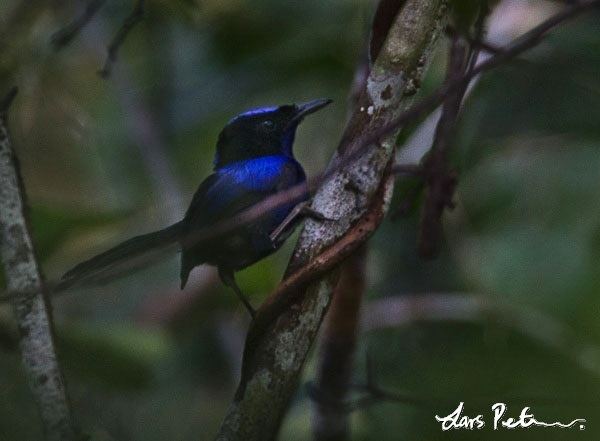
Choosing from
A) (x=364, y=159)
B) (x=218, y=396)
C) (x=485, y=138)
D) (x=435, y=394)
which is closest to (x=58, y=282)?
(x=364, y=159)

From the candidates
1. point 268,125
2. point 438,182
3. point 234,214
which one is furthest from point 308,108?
point 234,214

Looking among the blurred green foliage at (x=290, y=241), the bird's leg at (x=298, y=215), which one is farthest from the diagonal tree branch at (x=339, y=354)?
the bird's leg at (x=298, y=215)

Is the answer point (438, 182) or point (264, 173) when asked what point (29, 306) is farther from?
point (438, 182)

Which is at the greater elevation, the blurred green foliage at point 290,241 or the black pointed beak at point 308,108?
the blurred green foliage at point 290,241

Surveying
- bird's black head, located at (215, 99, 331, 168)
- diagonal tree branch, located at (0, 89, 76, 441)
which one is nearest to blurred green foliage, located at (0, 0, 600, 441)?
diagonal tree branch, located at (0, 89, 76, 441)

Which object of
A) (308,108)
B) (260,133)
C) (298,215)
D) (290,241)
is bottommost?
(298,215)

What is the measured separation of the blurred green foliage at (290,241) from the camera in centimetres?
340

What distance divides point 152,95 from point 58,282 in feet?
13.3

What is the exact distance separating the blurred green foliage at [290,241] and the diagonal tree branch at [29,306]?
2.3 inches

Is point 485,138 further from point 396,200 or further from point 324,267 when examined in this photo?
point 324,267

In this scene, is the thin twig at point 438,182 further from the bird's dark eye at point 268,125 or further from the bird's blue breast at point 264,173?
the bird's dark eye at point 268,125

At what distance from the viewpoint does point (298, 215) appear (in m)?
2.26

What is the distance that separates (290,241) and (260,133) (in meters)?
1.35

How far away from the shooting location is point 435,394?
3.47 meters
